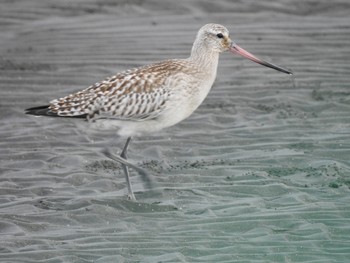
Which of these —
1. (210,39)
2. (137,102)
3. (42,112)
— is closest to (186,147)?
(210,39)

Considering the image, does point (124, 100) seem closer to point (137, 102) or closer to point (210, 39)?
point (137, 102)

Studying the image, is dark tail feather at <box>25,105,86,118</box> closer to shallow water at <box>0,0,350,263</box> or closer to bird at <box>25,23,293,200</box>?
bird at <box>25,23,293,200</box>

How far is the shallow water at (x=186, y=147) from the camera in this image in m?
8.59

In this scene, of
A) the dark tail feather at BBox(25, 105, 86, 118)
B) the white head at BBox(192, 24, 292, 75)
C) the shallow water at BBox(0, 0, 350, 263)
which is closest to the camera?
the shallow water at BBox(0, 0, 350, 263)

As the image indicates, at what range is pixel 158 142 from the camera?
11.5m

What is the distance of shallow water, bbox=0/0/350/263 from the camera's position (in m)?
8.59

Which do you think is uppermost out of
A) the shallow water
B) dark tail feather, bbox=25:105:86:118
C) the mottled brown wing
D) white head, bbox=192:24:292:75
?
white head, bbox=192:24:292:75

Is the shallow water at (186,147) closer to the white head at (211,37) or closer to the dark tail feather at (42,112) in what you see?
the dark tail feather at (42,112)

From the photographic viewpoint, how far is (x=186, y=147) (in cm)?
1138

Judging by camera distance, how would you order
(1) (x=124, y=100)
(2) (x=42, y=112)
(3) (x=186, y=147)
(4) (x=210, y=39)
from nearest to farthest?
(2) (x=42, y=112)
(1) (x=124, y=100)
(4) (x=210, y=39)
(3) (x=186, y=147)

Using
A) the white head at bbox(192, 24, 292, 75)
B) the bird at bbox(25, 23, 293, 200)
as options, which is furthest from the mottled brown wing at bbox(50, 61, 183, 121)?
the white head at bbox(192, 24, 292, 75)

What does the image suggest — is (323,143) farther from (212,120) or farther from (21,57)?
(21,57)

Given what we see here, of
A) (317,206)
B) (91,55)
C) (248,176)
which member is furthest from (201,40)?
(91,55)

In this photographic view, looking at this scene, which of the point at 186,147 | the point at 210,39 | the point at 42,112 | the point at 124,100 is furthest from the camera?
the point at 186,147
